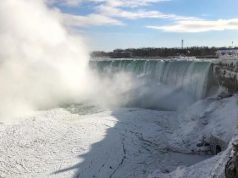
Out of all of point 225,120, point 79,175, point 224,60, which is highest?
point 224,60

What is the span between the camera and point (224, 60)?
75.7ft

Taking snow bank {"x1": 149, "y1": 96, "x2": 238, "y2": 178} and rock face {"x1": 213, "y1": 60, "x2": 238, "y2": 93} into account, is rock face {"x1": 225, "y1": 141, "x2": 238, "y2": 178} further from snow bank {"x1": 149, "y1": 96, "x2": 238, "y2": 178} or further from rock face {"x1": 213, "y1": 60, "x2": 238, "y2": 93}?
rock face {"x1": 213, "y1": 60, "x2": 238, "y2": 93}

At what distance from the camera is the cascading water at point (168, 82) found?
86.2ft

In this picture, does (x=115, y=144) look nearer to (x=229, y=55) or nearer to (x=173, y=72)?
(x=229, y=55)

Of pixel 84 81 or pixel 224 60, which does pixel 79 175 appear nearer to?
pixel 224 60

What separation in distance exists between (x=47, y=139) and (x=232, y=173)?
10.4 m

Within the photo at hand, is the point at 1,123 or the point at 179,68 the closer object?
the point at 1,123

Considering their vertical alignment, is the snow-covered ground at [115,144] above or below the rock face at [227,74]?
below

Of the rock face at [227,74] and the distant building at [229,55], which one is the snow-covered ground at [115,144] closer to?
the rock face at [227,74]

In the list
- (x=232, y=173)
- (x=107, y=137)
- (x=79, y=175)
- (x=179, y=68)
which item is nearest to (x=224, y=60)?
(x=179, y=68)

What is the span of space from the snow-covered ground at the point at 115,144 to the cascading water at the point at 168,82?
4.31m

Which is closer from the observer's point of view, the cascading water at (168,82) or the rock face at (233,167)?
the rock face at (233,167)

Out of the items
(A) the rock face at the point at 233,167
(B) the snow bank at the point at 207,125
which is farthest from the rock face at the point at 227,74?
(A) the rock face at the point at 233,167

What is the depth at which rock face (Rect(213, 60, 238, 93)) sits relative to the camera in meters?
20.6
